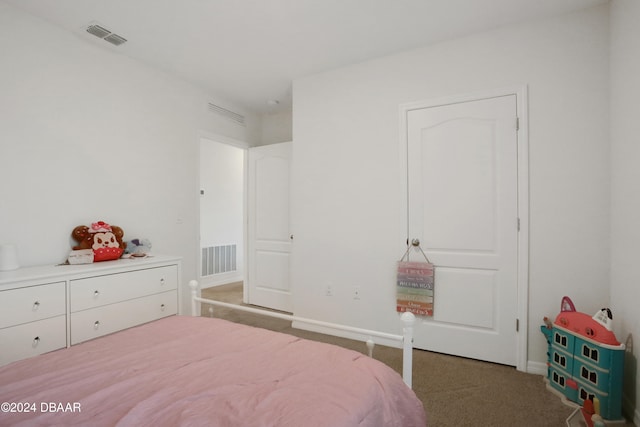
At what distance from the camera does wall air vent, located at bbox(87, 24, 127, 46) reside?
2380 mm

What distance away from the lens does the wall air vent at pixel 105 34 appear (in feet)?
7.81

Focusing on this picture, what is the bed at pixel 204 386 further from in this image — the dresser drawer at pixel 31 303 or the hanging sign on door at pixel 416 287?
the hanging sign on door at pixel 416 287

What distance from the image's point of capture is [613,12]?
207 cm

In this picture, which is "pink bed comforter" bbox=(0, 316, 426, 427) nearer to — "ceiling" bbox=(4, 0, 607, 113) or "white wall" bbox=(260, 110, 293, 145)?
"ceiling" bbox=(4, 0, 607, 113)

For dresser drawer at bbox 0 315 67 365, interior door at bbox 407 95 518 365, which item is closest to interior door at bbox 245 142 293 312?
interior door at bbox 407 95 518 365

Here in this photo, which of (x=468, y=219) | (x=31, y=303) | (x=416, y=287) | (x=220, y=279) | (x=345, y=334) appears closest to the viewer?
(x=31, y=303)

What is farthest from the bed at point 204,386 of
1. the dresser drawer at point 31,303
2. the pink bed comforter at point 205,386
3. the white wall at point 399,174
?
the white wall at point 399,174

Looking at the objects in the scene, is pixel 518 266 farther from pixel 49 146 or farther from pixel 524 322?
pixel 49 146

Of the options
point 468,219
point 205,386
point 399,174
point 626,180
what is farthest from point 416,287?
point 205,386

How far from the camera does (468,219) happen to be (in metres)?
2.54

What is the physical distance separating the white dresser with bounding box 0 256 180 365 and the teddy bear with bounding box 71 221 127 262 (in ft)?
0.32

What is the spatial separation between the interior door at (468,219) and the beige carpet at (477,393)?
0.17 metres

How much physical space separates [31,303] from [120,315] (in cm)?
54

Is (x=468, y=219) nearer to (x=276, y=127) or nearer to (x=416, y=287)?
(x=416, y=287)
